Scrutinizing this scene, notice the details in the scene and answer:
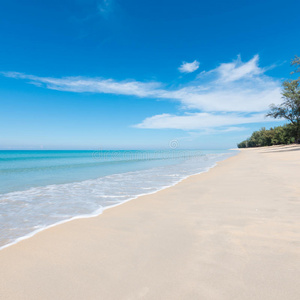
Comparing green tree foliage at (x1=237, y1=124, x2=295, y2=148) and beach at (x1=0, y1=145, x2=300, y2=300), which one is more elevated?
green tree foliage at (x1=237, y1=124, x2=295, y2=148)

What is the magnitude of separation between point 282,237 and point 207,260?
54.1 inches

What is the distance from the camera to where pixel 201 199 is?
17.6 ft

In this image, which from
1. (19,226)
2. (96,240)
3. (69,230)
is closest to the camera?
(96,240)

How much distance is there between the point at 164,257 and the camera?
2.44 m

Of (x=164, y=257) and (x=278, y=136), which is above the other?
(x=278, y=136)

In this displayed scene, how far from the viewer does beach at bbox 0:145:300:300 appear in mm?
1873

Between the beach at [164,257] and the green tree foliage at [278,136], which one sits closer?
the beach at [164,257]

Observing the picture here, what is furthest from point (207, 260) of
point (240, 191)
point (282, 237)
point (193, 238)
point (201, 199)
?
point (240, 191)

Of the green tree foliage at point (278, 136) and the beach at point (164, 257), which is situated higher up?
the green tree foliage at point (278, 136)

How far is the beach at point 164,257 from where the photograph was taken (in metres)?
1.87

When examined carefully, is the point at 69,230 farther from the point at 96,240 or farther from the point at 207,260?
the point at 207,260

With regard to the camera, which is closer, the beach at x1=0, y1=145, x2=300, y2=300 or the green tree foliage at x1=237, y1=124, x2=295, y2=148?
the beach at x1=0, y1=145, x2=300, y2=300

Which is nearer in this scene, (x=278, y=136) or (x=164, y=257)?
(x=164, y=257)

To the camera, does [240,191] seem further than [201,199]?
Yes
